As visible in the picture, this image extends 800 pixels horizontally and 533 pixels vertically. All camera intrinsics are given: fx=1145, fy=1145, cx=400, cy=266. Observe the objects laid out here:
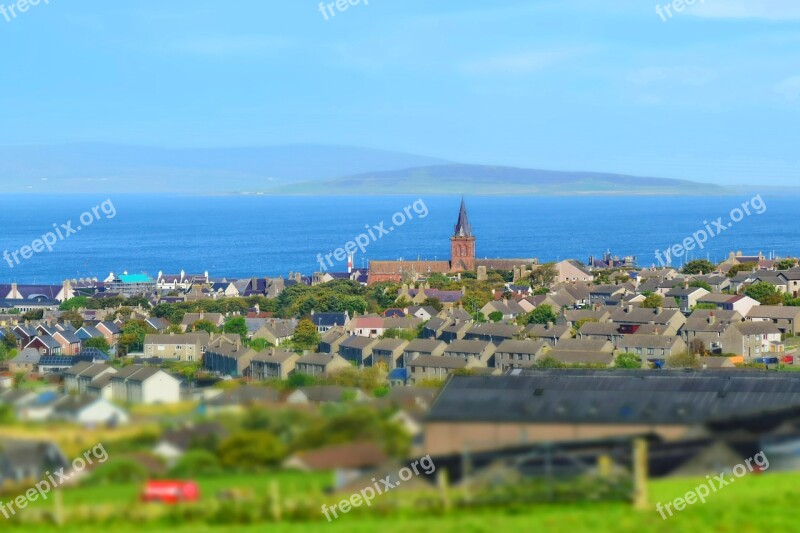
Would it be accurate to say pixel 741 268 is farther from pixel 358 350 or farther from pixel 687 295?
pixel 358 350

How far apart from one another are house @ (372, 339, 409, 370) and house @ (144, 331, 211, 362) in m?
5.52

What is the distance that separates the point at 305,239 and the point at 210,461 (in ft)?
439

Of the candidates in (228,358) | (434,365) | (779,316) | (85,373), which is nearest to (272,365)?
(228,358)

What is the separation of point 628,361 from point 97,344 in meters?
18.1

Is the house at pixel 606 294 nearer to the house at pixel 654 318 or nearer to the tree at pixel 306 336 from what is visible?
the house at pixel 654 318

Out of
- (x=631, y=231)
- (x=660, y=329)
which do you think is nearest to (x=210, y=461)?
(x=660, y=329)

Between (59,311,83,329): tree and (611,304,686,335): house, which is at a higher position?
(611,304,686,335): house

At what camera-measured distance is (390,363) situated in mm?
32062

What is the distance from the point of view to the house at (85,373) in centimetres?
2475

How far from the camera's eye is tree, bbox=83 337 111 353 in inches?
1467

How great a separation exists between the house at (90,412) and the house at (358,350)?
25.2 metres

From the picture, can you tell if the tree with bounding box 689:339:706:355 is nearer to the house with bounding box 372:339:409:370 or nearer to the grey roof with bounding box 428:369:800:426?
the house with bounding box 372:339:409:370

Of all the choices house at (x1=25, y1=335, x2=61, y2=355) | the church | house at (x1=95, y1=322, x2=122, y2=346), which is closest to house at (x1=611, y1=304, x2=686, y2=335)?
house at (x1=95, y1=322, x2=122, y2=346)

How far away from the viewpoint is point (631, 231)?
149m
